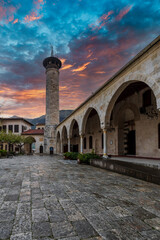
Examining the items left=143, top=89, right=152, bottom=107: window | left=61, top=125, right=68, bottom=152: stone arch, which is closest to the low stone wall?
left=143, top=89, right=152, bottom=107: window

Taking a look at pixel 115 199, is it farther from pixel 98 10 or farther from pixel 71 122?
pixel 71 122

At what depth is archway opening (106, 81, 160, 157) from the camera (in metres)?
10.5

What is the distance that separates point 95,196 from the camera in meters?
3.80

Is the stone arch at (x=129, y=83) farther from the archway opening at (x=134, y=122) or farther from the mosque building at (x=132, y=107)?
the archway opening at (x=134, y=122)

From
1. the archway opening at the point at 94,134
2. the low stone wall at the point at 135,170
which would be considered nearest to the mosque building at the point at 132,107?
the archway opening at the point at 94,134

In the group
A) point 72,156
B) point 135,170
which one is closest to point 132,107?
point 135,170

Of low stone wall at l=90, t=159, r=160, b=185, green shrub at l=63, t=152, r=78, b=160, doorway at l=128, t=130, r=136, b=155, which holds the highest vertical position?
doorway at l=128, t=130, r=136, b=155

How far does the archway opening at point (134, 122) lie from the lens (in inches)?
415

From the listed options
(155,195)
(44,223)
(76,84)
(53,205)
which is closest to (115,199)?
(155,195)

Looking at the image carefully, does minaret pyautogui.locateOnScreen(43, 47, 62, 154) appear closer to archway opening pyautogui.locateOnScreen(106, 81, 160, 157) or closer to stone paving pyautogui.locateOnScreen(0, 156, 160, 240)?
archway opening pyautogui.locateOnScreen(106, 81, 160, 157)

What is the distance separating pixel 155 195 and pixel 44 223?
293 centimetres

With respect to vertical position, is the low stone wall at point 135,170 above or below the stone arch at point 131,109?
below

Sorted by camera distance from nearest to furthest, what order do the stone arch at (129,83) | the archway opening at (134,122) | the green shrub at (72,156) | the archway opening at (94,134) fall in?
the stone arch at (129,83), the archway opening at (134,122), the green shrub at (72,156), the archway opening at (94,134)

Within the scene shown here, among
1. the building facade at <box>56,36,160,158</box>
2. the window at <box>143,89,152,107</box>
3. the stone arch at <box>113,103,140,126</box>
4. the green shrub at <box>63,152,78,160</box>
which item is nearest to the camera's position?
the building facade at <box>56,36,160,158</box>
